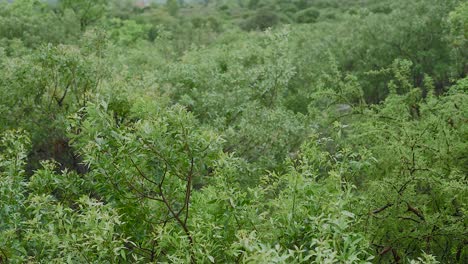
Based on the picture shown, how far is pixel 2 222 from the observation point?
716 centimetres

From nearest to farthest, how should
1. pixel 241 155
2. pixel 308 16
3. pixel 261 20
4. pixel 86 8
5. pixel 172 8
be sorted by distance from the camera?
pixel 241 155, pixel 86 8, pixel 308 16, pixel 261 20, pixel 172 8

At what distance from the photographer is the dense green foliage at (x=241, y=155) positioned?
5.95 meters

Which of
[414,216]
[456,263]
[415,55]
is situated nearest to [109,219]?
[414,216]

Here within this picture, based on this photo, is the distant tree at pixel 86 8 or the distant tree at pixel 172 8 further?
the distant tree at pixel 172 8

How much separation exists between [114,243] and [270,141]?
8693 mm

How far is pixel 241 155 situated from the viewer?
13883 mm

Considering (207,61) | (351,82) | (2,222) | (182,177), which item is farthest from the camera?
(207,61)

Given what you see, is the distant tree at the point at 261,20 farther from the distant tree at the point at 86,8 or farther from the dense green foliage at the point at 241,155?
the dense green foliage at the point at 241,155

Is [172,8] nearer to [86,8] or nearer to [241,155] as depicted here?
[86,8]

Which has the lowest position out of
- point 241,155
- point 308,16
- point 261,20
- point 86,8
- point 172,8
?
point 261,20

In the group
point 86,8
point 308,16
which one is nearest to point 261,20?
point 308,16

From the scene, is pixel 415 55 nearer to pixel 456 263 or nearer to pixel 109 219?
pixel 456 263

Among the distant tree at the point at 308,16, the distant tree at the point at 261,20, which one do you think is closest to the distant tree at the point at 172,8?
the distant tree at the point at 261,20

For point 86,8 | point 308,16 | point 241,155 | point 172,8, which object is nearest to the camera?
point 241,155
